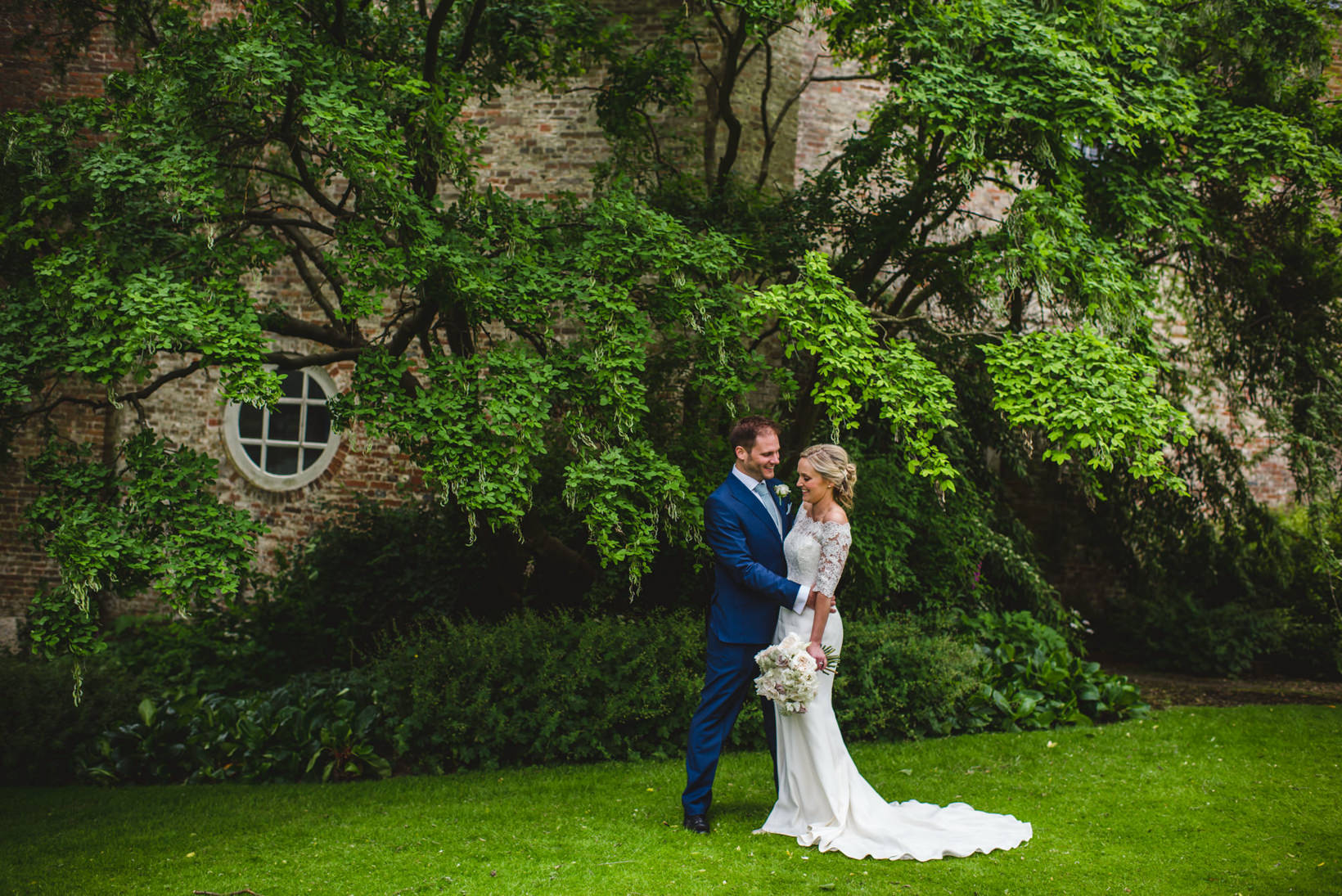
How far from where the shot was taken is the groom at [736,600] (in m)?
4.87

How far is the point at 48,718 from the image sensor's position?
6742 millimetres

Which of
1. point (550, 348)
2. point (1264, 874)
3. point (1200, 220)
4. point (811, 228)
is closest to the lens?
point (1264, 874)

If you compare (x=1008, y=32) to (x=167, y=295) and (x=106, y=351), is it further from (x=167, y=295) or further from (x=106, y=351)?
(x=106, y=351)

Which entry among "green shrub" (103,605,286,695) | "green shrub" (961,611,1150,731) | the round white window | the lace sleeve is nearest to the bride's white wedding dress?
the lace sleeve

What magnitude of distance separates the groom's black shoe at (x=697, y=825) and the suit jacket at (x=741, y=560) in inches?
36.2

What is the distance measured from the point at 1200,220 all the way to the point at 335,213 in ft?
21.4

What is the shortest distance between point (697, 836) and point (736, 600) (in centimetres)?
120

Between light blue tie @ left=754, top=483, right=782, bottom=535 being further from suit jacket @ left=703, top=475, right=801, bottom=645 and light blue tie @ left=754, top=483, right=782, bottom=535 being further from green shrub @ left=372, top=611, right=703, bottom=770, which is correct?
green shrub @ left=372, top=611, right=703, bottom=770

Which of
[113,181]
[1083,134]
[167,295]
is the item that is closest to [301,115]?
[113,181]

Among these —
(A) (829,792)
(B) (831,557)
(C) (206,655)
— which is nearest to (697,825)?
(A) (829,792)

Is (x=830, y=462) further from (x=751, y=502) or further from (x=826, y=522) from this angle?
(x=751, y=502)

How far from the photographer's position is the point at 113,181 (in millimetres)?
5324

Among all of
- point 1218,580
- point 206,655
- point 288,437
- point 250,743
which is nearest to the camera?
point 250,743

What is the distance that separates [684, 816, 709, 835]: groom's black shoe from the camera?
4.92 meters
